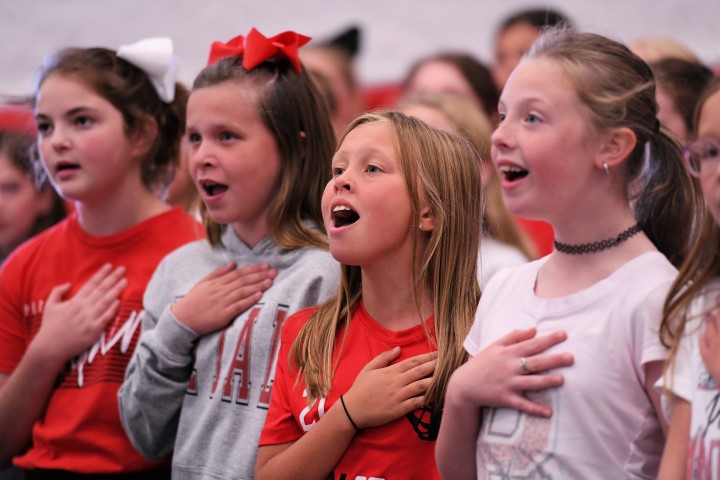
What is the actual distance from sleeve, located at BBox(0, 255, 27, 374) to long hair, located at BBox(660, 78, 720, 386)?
205cm

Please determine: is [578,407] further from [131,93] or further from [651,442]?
[131,93]

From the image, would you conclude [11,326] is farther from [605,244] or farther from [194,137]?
[605,244]

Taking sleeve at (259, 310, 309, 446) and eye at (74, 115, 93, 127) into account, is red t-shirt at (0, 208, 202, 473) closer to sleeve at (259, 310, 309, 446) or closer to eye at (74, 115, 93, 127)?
eye at (74, 115, 93, 127)

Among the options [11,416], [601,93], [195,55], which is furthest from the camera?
[195,55]

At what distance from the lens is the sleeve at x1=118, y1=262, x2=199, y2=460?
2393 millimetres

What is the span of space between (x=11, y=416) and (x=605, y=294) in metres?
1.85

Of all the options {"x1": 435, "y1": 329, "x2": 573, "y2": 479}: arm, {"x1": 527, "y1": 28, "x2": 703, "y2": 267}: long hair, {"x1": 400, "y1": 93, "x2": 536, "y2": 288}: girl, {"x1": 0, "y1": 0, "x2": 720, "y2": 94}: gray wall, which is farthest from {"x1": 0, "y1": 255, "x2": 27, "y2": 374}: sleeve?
{"x1": 0, "y1": 0, "x2": 720, "y2": 94}: gray wall

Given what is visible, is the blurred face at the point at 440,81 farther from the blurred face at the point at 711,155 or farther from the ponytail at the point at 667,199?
the blurred face at the point at 711,155

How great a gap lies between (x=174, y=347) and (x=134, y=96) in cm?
91

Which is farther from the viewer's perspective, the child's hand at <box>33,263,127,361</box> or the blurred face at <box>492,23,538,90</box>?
the blurred face at <box>492,23,538,90</box>

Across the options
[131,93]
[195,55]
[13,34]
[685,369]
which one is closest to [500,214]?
[131,93]

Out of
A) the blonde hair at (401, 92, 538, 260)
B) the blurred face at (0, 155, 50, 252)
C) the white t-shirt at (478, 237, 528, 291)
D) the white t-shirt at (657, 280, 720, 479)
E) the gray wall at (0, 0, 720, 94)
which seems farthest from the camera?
the gray wall at (0, 0, 720, 94)

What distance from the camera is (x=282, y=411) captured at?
6.73 ft

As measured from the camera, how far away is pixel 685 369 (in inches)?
59.0
